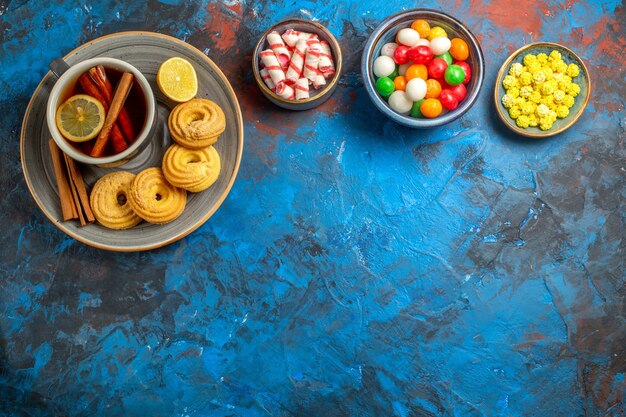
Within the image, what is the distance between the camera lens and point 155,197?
6.28ft

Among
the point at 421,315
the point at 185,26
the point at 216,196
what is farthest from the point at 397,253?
the point at 185,26

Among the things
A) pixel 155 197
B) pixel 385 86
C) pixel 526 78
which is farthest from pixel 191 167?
pixel 526 78

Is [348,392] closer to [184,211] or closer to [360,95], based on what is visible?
[184,211]

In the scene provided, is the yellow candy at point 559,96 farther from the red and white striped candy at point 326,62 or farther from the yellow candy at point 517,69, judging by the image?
the red and white striped candy at point 326,62

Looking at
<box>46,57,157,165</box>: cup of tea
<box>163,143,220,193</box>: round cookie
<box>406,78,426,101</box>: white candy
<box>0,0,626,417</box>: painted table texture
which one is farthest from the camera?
<box>0,0,626,417</box>: painted table texture

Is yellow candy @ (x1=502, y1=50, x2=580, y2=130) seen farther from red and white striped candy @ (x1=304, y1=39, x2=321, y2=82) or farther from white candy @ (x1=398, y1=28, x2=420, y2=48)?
red and white striped candy @ (x1=304, y1=39, x2=321, y2=82)

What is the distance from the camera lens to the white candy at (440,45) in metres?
2.16

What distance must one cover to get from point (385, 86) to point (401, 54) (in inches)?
5.8

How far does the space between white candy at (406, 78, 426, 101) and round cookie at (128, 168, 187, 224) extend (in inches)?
37.1

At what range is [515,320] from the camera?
228 centimetres

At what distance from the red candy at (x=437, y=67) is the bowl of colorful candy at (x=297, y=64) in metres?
0.36

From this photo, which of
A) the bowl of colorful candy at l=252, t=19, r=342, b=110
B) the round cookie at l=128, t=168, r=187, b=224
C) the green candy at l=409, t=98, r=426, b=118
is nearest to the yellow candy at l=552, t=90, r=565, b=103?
→ the green candy at l=409, t=98, r=426, b=118

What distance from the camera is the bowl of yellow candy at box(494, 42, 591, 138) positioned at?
2.26 meters

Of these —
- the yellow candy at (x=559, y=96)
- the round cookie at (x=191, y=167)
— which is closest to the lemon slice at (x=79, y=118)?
the round cookie at (x=191, y=167)
